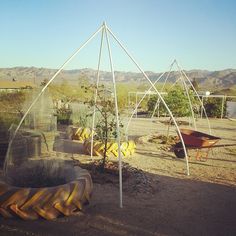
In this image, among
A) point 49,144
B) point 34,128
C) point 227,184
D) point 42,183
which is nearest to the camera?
point 42,183

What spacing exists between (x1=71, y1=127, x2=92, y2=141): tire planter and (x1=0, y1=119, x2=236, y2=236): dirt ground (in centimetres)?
333

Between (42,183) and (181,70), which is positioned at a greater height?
(181,70)

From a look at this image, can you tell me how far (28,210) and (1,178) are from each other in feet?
3.16

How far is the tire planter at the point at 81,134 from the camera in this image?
37.1ft

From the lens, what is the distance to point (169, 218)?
4852mm

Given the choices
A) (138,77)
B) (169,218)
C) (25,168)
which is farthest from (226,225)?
(138,77)

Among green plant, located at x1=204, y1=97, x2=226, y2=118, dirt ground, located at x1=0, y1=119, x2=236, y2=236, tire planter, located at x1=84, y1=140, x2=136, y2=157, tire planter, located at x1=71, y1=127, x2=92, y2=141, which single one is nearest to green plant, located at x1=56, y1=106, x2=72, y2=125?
tire planter, located at x1=71, y1=127, x2=92, y2=141

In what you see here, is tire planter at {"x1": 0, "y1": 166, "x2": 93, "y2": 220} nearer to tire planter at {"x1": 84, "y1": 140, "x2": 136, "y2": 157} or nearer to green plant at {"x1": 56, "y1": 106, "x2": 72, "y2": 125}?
tire planter at {"x1": 84, "y1": 140, "x2": 136, "y2": 157}

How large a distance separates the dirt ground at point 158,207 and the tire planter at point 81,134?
3325 millimetres

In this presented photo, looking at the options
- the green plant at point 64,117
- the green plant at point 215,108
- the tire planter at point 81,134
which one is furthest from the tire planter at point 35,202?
the green plant at point 215,108

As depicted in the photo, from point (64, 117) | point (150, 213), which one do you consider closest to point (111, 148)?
point (150, 213)

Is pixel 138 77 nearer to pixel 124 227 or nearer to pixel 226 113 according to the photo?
pixel 226 113

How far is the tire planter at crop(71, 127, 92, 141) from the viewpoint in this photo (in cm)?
1130

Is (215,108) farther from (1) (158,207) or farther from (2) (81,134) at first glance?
(1) (158,207)
